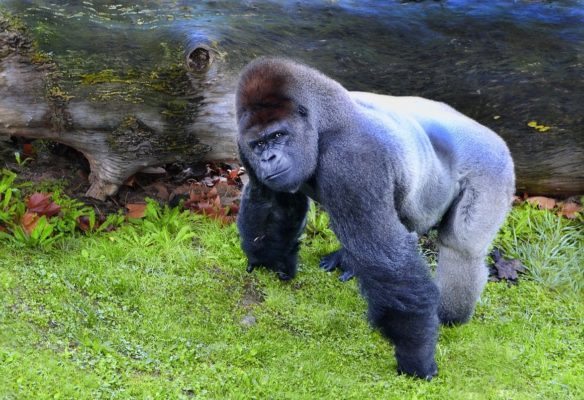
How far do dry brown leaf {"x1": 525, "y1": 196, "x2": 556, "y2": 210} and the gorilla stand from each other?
1578 mm

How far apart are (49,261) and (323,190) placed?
1.97 m

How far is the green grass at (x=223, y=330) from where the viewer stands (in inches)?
135

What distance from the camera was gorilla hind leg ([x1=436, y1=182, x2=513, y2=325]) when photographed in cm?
381

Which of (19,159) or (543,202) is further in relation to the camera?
(543,202)

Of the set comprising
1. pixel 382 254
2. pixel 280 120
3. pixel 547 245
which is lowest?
pixel 547 245

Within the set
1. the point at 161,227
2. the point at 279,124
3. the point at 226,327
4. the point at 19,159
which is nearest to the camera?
the point at 279,124

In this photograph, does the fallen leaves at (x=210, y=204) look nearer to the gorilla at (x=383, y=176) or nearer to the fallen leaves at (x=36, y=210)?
the fallen leaves at (x=36, y=210)

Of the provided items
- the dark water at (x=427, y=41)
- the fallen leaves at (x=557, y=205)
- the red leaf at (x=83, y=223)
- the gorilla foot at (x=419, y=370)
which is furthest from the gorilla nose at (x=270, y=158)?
the fallen leaves at (x=557, y=205)

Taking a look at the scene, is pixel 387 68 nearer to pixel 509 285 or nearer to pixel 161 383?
pixel 509 285

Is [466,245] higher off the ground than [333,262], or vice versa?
[466,245]

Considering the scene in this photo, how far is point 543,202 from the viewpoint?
538 cm

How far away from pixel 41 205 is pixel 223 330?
1.56 metres

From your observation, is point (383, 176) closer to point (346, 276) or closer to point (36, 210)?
point (346, 276)

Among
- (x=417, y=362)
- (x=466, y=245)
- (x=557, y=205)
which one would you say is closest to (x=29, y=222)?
(x=417, y=362)
